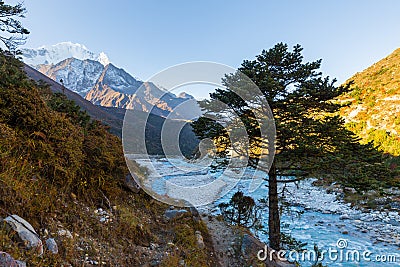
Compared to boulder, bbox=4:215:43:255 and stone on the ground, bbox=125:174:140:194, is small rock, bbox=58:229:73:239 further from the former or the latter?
stone on the ground, bbox=125:174:140:194

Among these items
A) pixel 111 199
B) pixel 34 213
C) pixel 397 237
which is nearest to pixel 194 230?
pixel 111 199

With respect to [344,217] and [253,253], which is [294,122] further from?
[344,217]

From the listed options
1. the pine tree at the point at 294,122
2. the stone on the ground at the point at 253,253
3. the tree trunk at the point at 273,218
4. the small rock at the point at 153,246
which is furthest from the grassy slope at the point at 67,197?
the pine tree at the point at 294,122

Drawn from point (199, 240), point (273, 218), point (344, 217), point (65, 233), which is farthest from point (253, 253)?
point (344, 217)

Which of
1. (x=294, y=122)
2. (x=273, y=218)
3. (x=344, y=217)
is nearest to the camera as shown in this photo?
(x=294, y=122)

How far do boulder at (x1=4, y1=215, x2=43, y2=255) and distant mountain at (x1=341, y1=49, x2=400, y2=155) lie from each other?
2369cm

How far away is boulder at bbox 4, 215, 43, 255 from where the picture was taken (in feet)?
9.35

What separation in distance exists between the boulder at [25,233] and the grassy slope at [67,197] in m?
0.08

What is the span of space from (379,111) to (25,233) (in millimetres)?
35232

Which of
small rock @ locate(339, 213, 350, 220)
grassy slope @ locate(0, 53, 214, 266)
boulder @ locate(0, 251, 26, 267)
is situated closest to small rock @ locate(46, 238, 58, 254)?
grassy slope @ locate(0, 53, 214, 266)

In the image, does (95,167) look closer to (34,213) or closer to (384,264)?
(34,213)

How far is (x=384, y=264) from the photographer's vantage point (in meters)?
8.53

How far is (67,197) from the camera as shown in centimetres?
455

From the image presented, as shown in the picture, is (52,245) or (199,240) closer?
(52,245)
